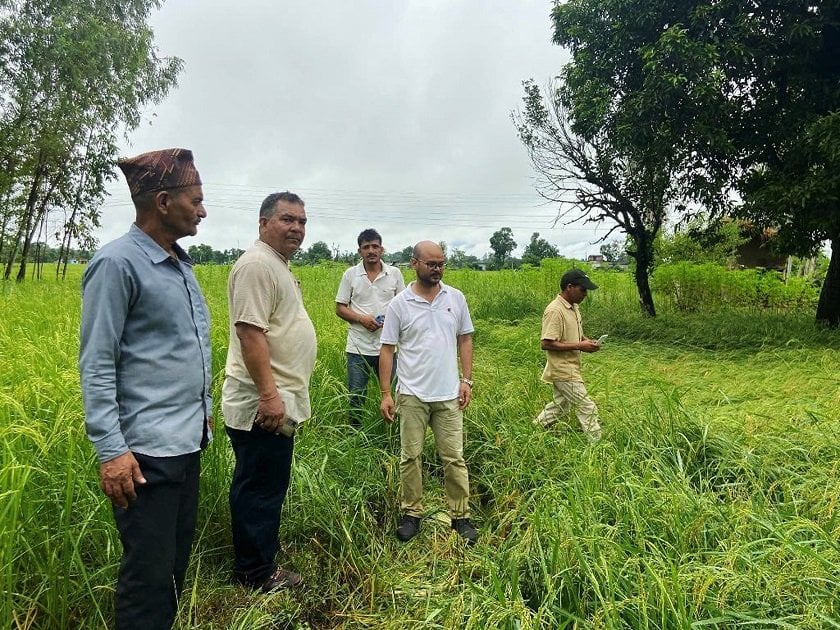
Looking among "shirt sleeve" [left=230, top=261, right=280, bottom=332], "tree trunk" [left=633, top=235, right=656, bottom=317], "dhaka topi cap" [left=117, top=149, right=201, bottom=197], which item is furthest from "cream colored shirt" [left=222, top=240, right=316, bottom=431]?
"tree trunk" [left=633, top=235, right=656, bottom=317]

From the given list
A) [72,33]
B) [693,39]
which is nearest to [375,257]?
[693,39]

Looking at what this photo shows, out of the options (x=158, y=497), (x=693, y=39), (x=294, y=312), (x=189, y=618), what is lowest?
(x=189, y=618)

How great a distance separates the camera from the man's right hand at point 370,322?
135 inches

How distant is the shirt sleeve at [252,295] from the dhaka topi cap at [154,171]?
44 cm

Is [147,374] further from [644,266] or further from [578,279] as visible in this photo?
[644,266]

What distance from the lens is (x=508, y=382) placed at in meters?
4.75

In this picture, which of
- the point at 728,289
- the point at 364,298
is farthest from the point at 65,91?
the point at 728,289

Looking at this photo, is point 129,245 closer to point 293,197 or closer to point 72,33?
point 293,197

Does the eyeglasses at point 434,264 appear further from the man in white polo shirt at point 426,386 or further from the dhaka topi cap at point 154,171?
the dhaka topi cap at point 154,171

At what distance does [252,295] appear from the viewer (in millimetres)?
1833

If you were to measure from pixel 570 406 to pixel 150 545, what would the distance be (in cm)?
277

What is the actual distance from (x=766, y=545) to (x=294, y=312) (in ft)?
6.62

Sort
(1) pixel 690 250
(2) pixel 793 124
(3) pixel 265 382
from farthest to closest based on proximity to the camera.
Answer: (1) pixel 690 250 → (2) pixel 793 124 → (3) pixel 265 382

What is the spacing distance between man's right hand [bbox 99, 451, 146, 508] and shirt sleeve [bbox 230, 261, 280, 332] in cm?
65
